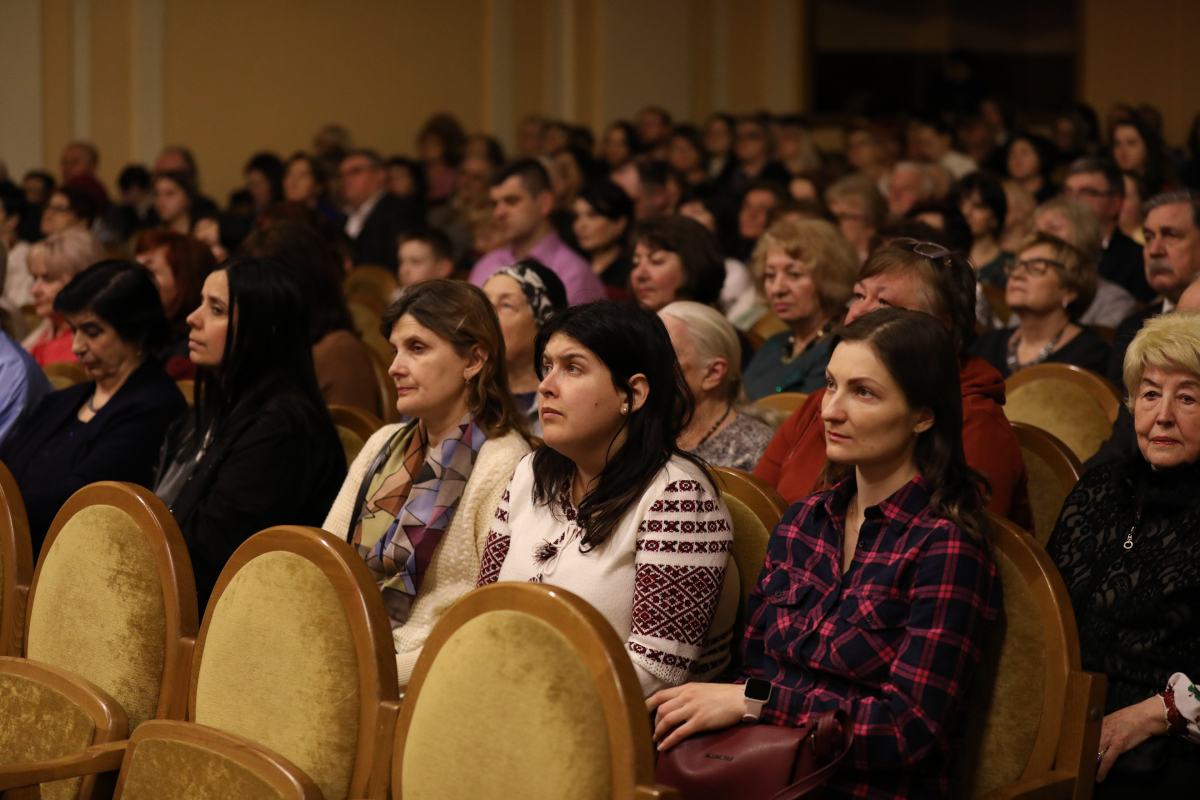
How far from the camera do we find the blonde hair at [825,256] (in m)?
3.47

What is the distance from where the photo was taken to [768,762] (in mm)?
1622

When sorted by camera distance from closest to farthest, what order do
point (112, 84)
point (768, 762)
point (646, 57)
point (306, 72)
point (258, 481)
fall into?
1. point (768, 762)
2. point (258, 481)
3. point (112, 84)
4. point (306, 72)
5. point (646, 57)

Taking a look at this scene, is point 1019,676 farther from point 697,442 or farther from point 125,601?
point 125,601

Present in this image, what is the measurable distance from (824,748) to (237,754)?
0.79 m

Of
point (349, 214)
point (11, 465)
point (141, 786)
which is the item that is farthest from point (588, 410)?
point (349, 214)

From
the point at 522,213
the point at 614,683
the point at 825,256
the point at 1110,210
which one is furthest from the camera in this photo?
the point at 1110,210

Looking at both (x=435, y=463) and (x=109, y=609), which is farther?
(x=435, y=463)

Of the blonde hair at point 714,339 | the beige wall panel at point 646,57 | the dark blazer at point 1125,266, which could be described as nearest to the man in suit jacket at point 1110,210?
the dark blazer at point 1125,266

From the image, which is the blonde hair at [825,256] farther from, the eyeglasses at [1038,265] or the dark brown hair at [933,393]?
the dark brown hair at [933,393]

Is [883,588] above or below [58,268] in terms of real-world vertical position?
below

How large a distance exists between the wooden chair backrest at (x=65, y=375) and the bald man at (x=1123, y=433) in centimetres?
274

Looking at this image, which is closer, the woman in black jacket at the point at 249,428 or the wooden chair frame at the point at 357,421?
the woman in black jacket at the point at 249,428

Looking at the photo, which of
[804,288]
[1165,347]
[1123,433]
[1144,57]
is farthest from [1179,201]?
[1144,57]

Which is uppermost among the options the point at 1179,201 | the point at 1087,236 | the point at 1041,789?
the point at 1179,201
